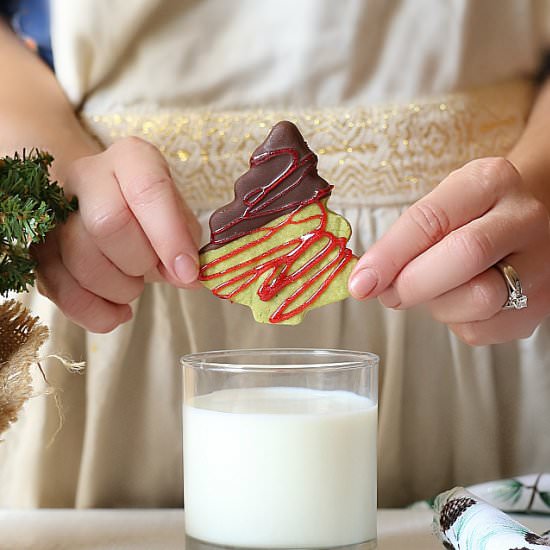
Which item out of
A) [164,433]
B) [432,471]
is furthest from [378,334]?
[164,433]

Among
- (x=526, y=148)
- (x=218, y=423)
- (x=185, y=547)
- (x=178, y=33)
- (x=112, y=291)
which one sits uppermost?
(x=178, y=33)

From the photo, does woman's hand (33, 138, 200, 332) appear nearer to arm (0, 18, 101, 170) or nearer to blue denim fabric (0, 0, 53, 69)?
arm (0, 18, 101, 170)

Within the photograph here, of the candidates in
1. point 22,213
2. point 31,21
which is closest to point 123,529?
point 22,213

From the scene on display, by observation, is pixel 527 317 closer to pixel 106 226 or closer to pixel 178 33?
pixel 106 226

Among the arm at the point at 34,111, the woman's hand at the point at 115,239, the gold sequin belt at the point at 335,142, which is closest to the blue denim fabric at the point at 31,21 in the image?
the arm at the point at 34,111

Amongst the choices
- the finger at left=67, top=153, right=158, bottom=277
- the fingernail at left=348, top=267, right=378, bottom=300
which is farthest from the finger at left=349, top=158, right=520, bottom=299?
the finger at left=67, top=153, right=158, bottom=277

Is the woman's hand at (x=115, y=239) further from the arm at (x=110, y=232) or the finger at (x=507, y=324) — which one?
the finger at (x=507, y=324)

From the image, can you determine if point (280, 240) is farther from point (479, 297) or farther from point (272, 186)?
point (479, 297)

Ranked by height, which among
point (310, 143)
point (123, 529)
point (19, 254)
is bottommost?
point (123, 529)
